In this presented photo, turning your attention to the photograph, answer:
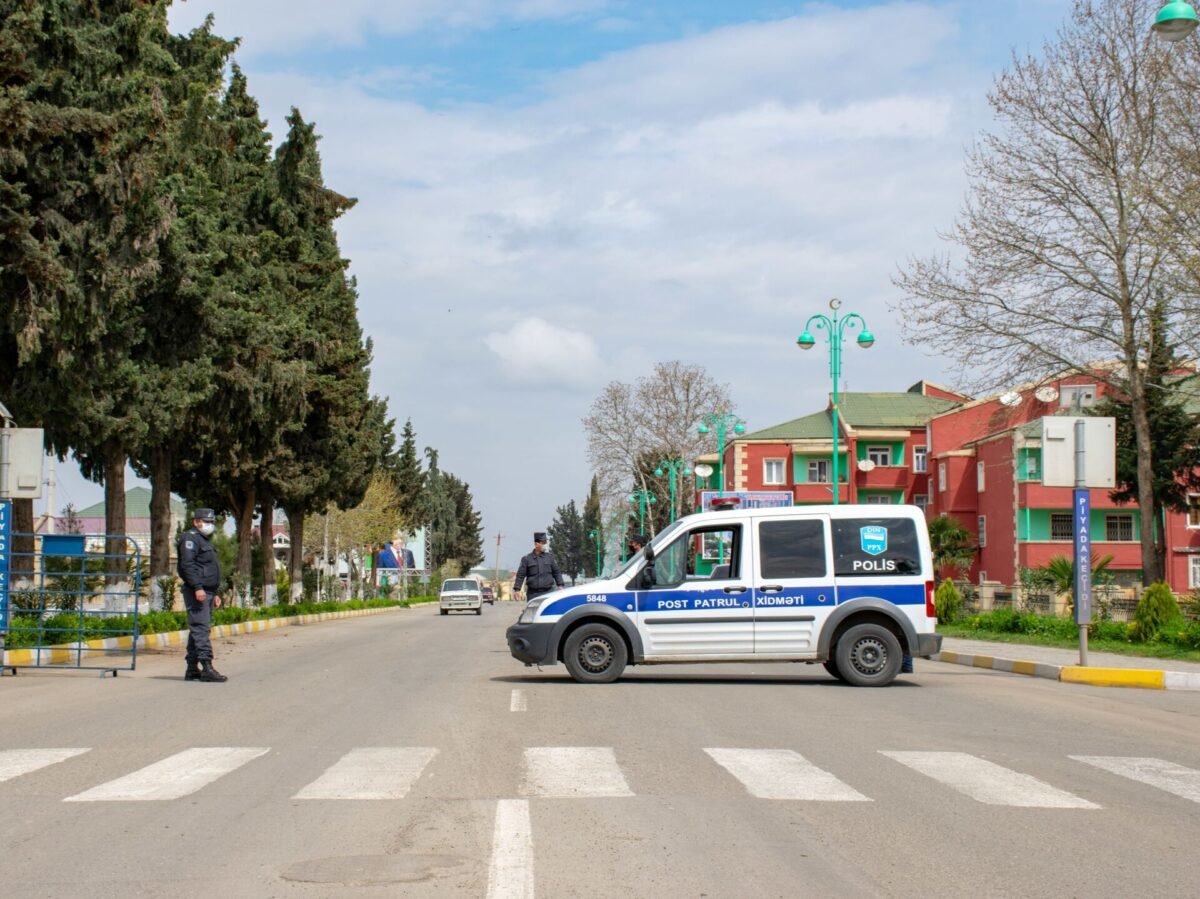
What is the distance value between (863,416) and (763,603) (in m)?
63.7

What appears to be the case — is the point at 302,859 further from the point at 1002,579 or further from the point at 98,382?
the point at 1002,579

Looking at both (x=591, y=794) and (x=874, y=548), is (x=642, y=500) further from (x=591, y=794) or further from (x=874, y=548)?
(x=591, y=794)

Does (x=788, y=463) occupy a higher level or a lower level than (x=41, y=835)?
higher

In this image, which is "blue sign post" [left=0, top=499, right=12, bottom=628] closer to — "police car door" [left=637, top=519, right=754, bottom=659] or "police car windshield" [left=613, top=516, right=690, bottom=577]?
"police car windshield" [left=613, top=516, right=690, bottom=577]

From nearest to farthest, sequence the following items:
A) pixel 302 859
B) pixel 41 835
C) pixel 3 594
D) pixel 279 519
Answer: pixel 302 859 → pixel 41 835 → pixel 3 594 → pixel 279 519

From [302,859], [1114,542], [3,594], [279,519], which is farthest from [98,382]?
[279,519]

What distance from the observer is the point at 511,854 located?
655cm

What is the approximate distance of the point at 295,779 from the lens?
8906 millimetres

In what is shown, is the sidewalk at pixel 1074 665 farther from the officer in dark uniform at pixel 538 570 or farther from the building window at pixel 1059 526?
the building window at pixel 1059 526

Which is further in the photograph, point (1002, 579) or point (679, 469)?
point (679, 469)

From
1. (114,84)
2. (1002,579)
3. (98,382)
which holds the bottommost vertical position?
(1002,579)

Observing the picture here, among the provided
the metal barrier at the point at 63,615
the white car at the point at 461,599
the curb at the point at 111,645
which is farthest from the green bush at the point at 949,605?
the white car at the point at 461,599

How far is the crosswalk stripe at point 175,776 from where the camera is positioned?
8.24 metres

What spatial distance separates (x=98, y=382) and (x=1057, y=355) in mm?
22665
